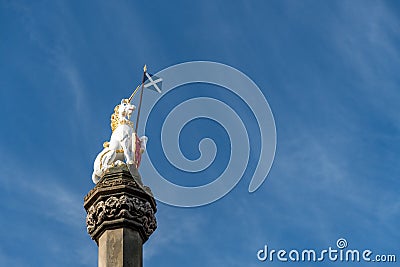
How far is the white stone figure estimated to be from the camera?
27.4m

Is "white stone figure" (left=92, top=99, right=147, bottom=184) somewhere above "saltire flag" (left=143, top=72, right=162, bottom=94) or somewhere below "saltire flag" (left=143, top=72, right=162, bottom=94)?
below

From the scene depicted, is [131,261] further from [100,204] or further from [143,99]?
[143,99]

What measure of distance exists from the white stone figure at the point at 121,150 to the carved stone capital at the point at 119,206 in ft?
1.47

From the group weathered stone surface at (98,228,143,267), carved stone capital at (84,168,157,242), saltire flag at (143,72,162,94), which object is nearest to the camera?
weathered stone surface at (98,228,143,267)

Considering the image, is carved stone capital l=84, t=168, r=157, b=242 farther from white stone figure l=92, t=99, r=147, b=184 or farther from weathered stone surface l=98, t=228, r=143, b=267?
white stone figure l=92, t=99, r=147, b=184

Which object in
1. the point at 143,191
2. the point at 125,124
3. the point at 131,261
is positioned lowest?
the point at 131,261

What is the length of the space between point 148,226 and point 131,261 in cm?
121

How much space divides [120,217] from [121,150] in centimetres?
192

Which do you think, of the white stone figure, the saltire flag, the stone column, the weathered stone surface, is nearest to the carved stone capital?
the stone column

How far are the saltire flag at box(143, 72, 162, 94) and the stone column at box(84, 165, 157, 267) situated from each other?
2033 millimetres

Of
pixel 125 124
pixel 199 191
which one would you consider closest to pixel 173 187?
pixel 199 191

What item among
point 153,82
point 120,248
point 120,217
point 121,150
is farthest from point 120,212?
point 153,82

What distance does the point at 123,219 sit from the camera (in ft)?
86.1

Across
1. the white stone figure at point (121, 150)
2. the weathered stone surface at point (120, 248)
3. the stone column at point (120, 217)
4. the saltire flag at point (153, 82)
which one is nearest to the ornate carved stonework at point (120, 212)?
the stone column at point (120, 217)
